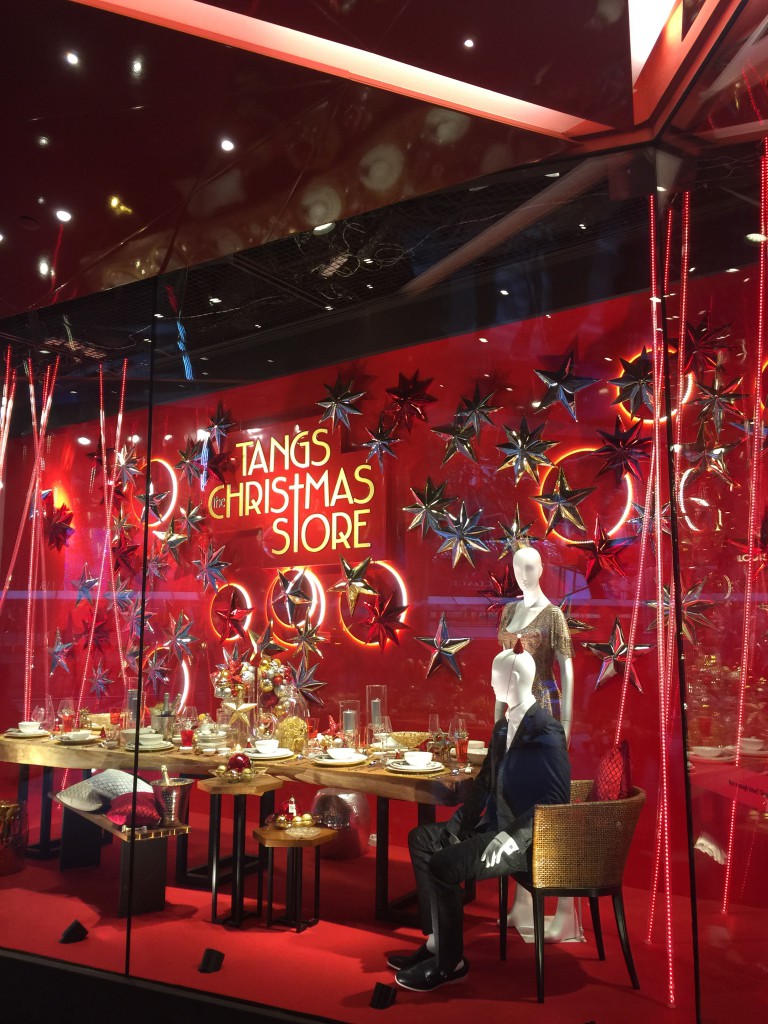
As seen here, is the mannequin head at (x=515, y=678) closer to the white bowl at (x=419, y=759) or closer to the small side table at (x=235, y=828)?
the white bowl at (x=419, y=759)

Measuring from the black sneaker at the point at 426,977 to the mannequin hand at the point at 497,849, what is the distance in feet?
1.41

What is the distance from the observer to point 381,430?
464 cm

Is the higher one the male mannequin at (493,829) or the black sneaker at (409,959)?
the male mannequin at (493,829)

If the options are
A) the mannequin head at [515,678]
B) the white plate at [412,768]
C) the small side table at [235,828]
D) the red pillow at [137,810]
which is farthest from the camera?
the white plate at [412,768]

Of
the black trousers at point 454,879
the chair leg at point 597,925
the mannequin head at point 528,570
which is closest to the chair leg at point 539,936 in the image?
the black trousers at point 454,879

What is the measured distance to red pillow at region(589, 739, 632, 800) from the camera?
331 cm

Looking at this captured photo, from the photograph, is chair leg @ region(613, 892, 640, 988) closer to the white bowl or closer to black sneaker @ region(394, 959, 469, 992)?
black sneaker @ region(394, 959, 469, 992)

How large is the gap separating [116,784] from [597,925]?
2.13 meters

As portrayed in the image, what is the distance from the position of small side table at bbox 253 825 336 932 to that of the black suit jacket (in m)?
0.82

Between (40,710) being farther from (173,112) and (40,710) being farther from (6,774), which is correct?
(173,112)

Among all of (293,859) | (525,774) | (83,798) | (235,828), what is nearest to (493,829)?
(525,774)

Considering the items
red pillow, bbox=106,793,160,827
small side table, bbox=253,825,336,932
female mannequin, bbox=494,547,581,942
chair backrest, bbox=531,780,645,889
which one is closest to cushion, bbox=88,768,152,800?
red pillow, bbox=106,793,160,827

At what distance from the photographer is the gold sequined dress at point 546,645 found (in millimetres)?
3510

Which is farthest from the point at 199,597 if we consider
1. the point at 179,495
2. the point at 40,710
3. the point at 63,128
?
the point at 63,128
